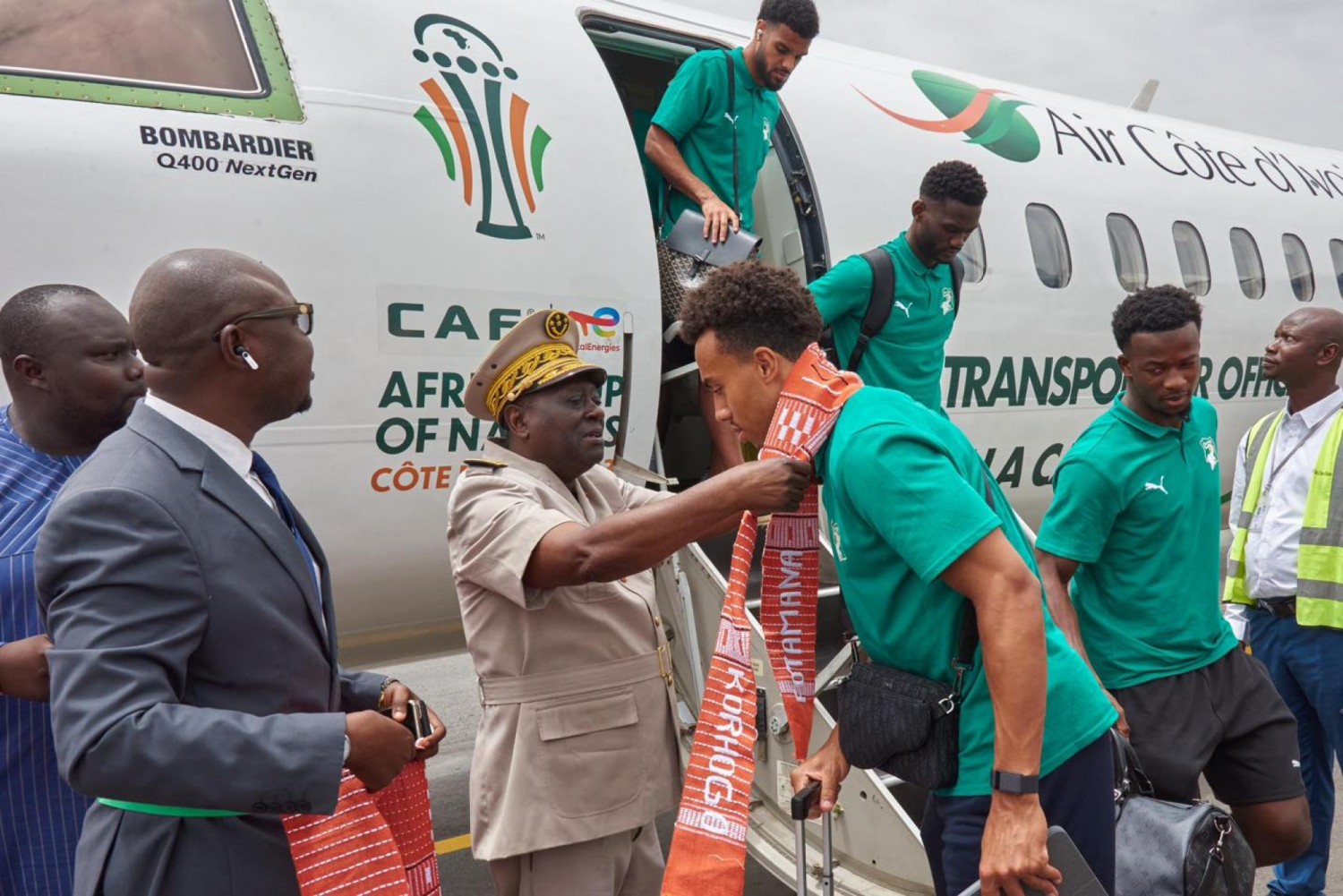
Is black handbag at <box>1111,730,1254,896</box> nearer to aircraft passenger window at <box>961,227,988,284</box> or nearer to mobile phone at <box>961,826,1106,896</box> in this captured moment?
mobile phone at <box>961,826,1106,896</box>

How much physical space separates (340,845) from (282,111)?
2936 mm

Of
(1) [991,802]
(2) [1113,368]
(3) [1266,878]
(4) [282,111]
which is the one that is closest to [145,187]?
(4) [282,111]

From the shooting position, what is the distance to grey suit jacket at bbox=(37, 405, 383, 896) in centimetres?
175

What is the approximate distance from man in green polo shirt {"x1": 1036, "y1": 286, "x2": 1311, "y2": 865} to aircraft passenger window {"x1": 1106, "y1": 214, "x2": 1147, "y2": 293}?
4.30m

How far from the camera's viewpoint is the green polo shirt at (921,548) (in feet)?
7.18

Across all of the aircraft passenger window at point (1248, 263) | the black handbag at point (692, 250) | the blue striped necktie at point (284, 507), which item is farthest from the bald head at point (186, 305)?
the aircraft passenger window at point (1248, 263)

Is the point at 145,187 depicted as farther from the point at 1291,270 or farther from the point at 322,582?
the point at 1291,270

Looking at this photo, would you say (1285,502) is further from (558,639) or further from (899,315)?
(558,639)

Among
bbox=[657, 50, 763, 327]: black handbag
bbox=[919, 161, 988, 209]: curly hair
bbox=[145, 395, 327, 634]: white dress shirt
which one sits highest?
bbox=[919, 161, 988, 209]: curly hair

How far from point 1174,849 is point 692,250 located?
315 cm

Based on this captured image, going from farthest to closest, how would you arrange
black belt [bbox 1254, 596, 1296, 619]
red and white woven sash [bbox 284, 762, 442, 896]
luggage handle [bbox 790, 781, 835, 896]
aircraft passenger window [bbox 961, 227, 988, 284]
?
1. aircraft passenger window [bbox 961, 227, 988, 284]
2. black belt [bbox 1254, 596, 1296, 619]
3. luggage handle [bbox 790, 781, 835, 896]
4. red and white woven sash [bbox 284, 762, 442, 896]

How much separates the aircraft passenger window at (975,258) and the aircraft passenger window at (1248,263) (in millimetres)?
2972

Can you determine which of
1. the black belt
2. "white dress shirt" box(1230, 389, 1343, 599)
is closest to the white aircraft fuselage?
"white dress shirt" box(1230, 389, 1343, 599)

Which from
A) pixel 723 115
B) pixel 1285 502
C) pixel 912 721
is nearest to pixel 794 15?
pixel 723 115
